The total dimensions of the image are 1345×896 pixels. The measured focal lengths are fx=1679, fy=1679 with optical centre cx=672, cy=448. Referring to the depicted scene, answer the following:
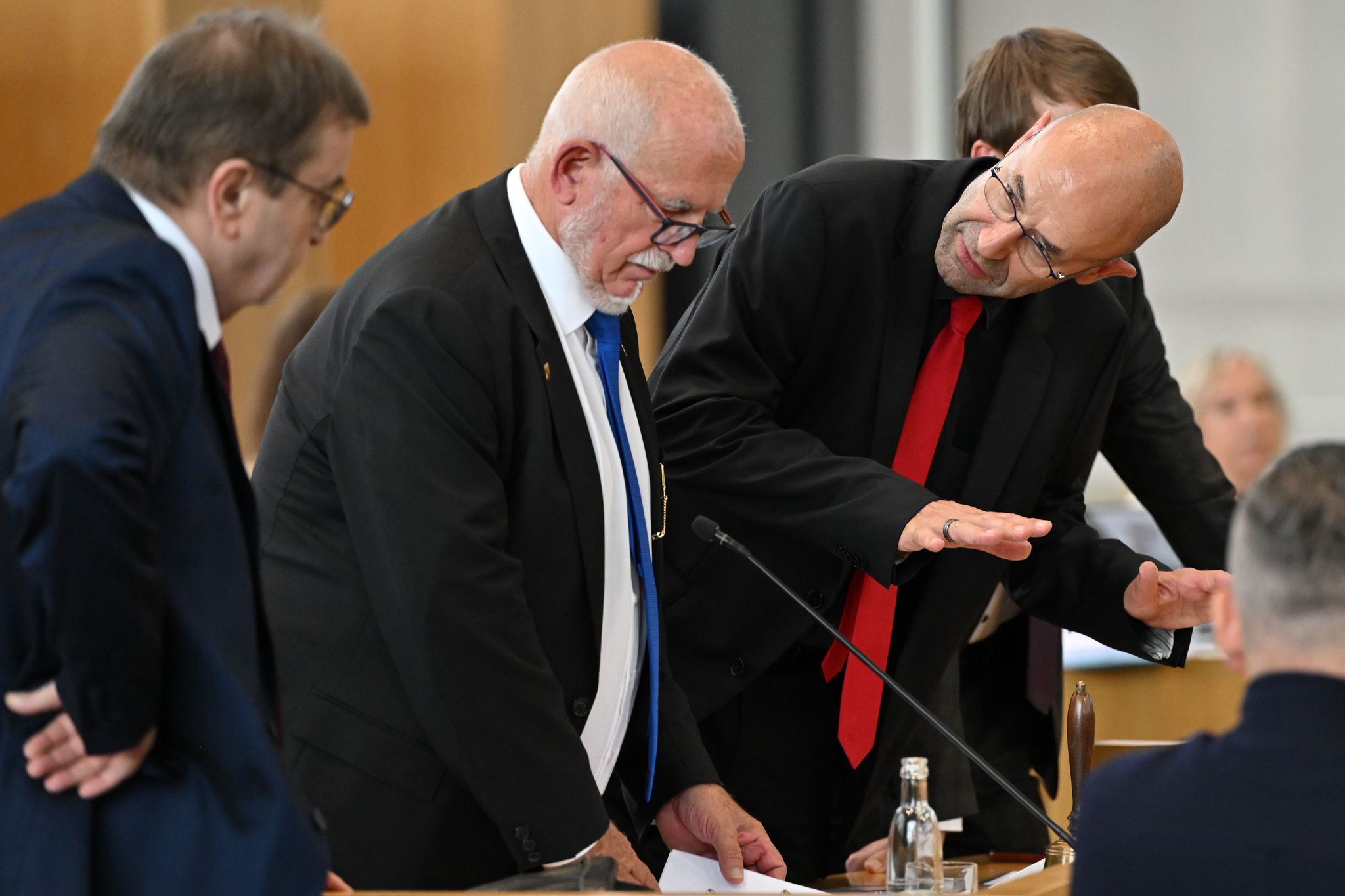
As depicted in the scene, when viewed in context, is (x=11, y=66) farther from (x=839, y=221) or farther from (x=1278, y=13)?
(x=1278, y=13)

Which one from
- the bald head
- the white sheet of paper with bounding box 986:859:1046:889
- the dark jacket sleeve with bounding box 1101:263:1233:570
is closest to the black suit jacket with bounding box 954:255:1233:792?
the dark jacket sleeve with bounding box 1101:263:1233:570

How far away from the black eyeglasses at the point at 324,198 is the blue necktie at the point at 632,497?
0.55 m

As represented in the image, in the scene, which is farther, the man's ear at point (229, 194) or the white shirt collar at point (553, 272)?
the white shirt collar at point (553, 272)

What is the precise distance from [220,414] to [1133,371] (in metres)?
1.80

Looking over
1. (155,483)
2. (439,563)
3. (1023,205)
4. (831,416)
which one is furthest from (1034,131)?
(155,483)

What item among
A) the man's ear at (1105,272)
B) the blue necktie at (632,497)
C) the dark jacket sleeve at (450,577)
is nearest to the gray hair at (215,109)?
the dark jacket sleeve at (450,577)

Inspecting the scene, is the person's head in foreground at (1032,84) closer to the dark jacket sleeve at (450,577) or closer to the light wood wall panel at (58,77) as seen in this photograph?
the dark jacket sleeve at (450,577)

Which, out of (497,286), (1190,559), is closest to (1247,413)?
(1190,559)

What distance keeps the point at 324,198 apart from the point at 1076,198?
1094mm

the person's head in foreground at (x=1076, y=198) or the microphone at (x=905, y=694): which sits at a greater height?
the person's head in foreground at (x=1076, y=198)

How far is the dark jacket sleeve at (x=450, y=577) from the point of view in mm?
1636

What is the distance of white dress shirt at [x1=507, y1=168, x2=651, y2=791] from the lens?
1841 millimetres

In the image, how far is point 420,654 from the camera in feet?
5.38

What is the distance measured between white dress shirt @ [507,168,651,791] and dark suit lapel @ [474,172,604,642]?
12 millimetres
